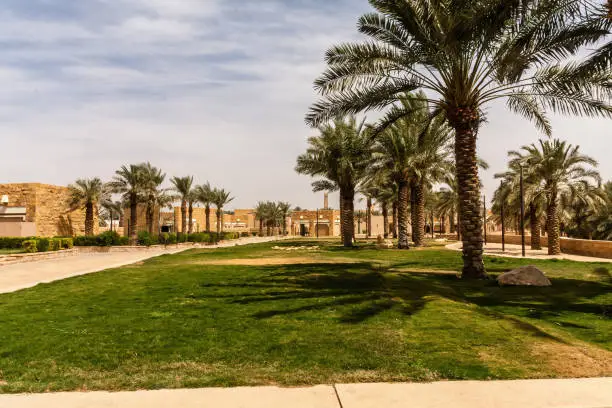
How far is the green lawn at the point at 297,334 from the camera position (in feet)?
16.3

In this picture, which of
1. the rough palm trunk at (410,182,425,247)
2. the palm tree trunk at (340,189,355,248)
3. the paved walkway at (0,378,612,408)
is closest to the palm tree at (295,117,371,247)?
the palm tree trunk at (340,189,355,248)

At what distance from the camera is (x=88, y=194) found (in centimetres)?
4197

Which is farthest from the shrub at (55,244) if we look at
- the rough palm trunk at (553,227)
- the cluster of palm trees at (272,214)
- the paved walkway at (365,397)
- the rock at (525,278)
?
the cluster of palm trees at (272,214)

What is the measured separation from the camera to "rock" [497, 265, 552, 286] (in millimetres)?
11805

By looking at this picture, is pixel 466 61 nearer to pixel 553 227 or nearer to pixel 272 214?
pixel 553 227

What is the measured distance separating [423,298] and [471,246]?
16.1 ft

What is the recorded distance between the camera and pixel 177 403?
13.5 feet

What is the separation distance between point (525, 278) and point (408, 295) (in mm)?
3784

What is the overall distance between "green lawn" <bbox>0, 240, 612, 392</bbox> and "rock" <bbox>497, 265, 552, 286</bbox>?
44 centimetres

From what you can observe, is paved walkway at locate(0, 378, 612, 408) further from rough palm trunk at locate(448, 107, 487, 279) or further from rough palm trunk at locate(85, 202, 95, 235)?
rough palm trunk at locate(85, 202, 95, 235)

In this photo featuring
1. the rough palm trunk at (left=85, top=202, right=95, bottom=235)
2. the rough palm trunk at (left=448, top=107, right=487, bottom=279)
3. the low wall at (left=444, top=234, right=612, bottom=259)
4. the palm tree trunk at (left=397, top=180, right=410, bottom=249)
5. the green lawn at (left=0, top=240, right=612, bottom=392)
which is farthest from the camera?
the rough palm trunk at (left=85, top=202, right=95, bottom=235)

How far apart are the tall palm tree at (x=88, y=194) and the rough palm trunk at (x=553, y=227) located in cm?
3429

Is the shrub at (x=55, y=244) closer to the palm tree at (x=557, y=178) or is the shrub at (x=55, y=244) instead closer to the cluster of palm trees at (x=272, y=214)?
the palm tree at (x=557, y=178)

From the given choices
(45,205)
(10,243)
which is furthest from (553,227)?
(45,205)
